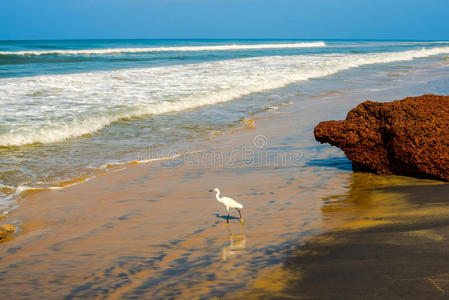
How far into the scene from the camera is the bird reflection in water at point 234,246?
3.24 m

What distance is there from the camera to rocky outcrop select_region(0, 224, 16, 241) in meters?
3.82

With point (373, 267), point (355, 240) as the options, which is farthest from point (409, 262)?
point (355, 240)

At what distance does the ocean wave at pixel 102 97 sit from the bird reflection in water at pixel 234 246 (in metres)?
5.36

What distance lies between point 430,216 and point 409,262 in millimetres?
1064

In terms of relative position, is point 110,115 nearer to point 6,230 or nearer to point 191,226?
point 6,230

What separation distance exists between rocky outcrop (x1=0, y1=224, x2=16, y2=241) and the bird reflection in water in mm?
1924

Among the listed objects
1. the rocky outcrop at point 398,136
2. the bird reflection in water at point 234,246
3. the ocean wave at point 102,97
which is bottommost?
the bird reflection in water at point 234,246

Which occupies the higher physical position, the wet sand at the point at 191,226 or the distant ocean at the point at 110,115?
the distant ocean at the point at 110,115

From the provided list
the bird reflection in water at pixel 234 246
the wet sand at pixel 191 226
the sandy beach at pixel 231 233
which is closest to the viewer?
the sandy beach at pixel 231 233

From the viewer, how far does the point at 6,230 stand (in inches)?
153

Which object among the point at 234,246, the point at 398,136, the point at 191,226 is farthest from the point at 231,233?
the point at 398,136

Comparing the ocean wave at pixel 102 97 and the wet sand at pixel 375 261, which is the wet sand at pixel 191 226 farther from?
the ocean wave at pixel 102 97

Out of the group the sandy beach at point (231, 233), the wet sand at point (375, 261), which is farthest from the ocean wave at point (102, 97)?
the wet sand at point (375, 261)

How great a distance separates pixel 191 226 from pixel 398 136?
249 cm
